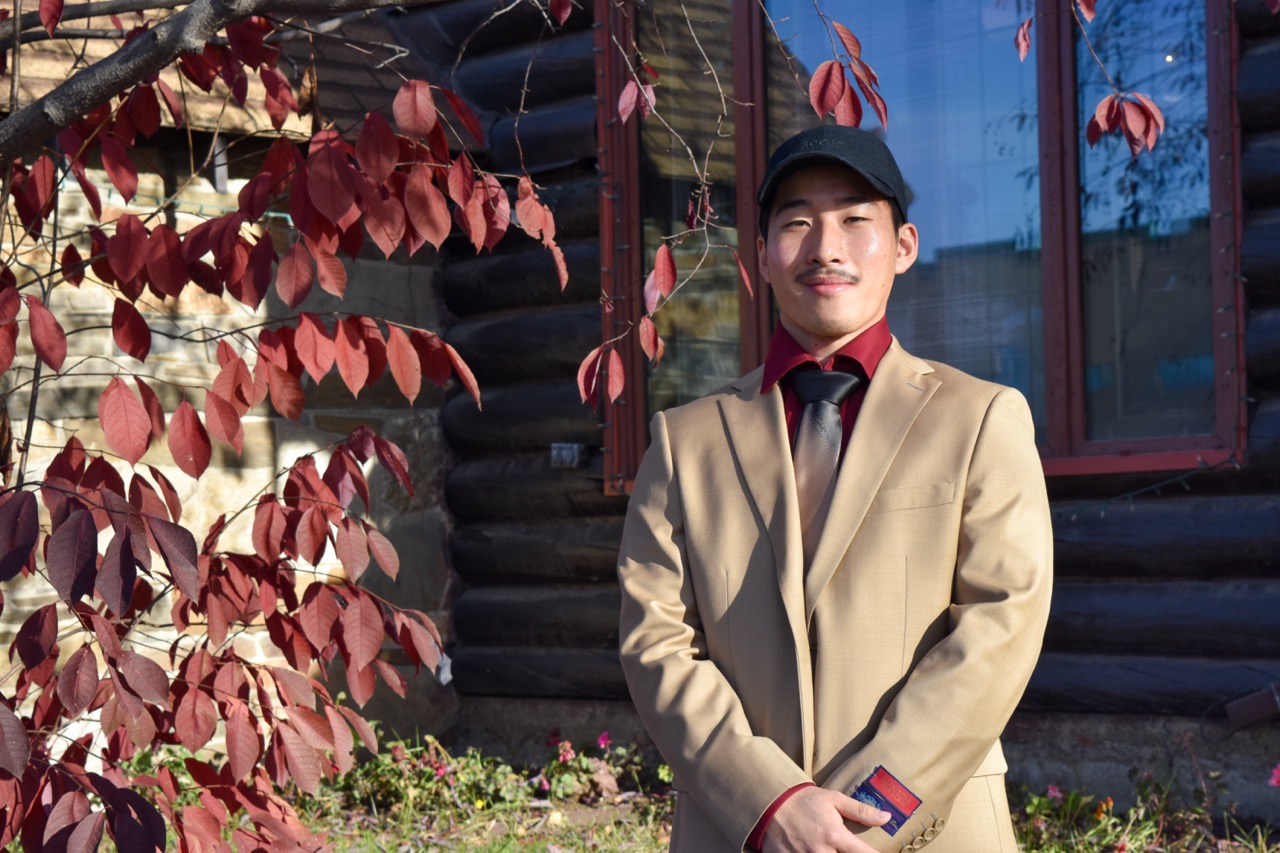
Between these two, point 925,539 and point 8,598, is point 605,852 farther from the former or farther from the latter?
point 925,539

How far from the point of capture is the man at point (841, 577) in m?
1.92

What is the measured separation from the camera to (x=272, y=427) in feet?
19.2

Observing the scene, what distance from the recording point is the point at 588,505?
5910 mm

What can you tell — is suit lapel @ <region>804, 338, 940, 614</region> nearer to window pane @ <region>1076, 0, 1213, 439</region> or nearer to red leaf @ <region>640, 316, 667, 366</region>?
red leaf @ <region>640, 316, 667, 366</region>

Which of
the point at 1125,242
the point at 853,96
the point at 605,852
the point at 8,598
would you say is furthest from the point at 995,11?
the point at 8,598

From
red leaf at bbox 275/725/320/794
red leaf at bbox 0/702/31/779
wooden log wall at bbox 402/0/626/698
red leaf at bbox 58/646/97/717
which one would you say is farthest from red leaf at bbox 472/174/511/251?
wooden log wall at bbox 402/0/626/698

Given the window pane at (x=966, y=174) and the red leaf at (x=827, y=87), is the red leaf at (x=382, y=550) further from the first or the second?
the window pane at (x=966, y=174)

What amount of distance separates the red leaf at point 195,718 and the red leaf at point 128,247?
0.78 meters

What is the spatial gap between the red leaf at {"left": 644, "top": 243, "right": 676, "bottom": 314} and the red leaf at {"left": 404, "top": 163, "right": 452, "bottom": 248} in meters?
0.43

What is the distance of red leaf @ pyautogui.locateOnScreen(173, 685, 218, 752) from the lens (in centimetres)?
267

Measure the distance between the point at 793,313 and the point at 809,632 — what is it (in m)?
0.47

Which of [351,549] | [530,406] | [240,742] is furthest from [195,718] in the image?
[530,406]

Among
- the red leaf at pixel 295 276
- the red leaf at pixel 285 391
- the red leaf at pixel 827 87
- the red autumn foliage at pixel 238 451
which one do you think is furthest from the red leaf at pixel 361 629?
the red leaf at pixel 827 87

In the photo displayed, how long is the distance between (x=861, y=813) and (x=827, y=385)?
63 centimetres
